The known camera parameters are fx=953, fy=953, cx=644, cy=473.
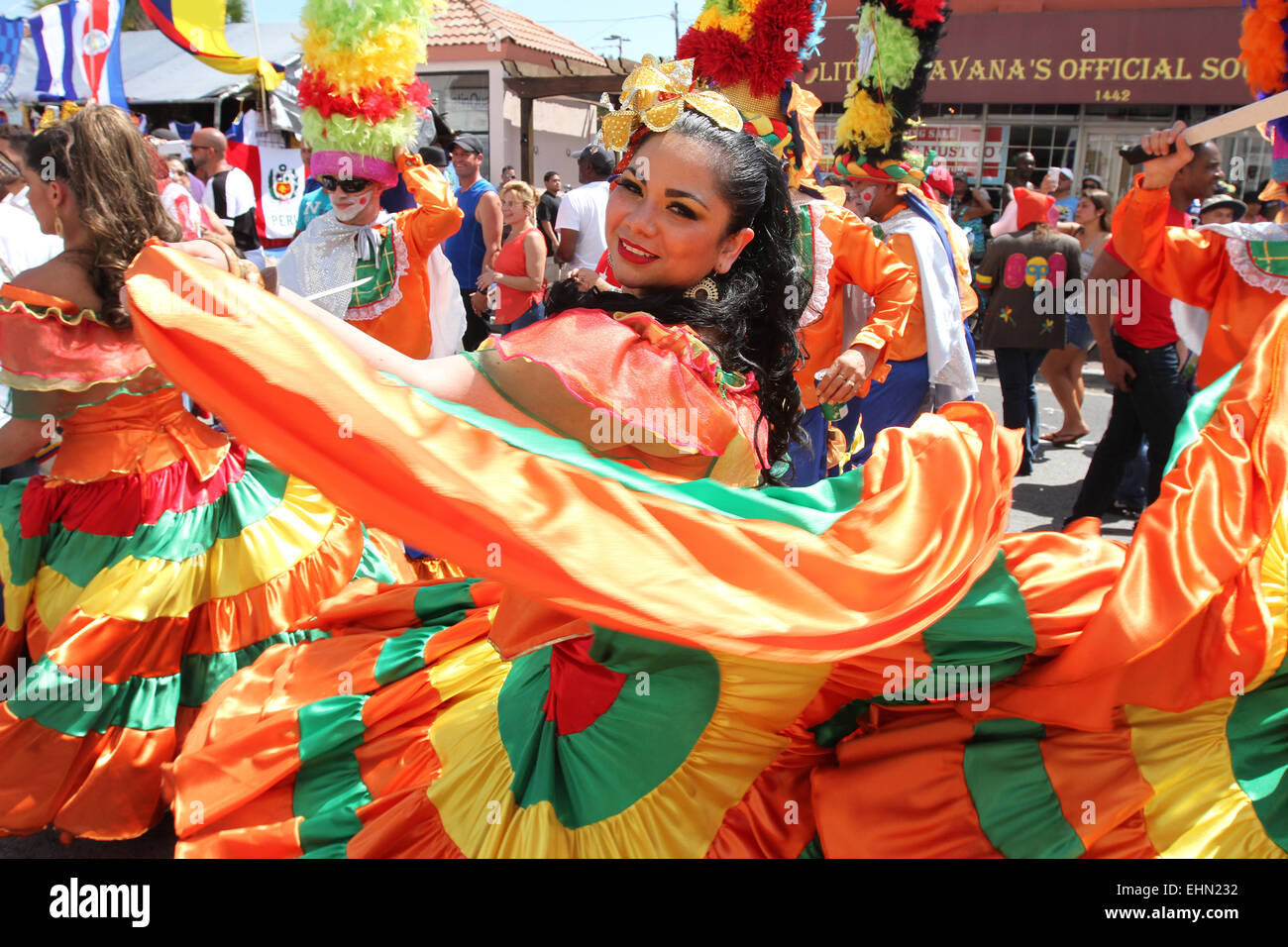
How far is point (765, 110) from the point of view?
370 cm

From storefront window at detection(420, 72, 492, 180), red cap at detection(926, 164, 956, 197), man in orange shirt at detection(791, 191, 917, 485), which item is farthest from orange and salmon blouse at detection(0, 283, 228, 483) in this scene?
storefront window at detection(420, 72, 492, 180)

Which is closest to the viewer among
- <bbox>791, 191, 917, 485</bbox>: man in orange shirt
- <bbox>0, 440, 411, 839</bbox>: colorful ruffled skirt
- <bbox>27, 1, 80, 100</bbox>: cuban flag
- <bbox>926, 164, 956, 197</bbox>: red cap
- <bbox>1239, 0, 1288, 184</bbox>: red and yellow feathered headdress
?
<bbox>0, 440, 411, 839</bbox>: colorful ruffled skirt

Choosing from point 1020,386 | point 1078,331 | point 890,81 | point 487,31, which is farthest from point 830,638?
point 487,31

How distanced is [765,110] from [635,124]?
185 cm

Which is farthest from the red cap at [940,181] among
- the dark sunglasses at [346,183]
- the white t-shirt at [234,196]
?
the white t-shirt at [234,196]

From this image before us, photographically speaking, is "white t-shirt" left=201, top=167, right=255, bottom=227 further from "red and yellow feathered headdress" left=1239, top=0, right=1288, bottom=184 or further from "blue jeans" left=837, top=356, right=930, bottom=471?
"red and yellow feathered headdress" left=1239, top=0, right=1288, bottom=184

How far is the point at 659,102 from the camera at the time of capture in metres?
1.99

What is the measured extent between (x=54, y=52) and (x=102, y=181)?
5879 millimetres

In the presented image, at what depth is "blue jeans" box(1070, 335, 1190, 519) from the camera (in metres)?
5.13
